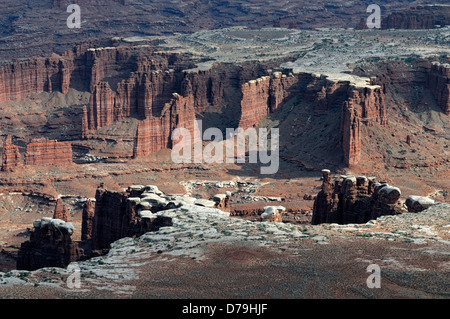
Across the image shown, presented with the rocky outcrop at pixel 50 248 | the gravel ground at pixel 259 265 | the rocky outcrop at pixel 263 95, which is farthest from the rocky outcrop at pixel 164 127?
the gravel ground at pixel 259 265

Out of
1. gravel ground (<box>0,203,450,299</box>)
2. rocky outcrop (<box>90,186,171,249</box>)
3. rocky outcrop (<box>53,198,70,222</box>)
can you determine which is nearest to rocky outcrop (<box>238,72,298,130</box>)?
rocky outcrop (<box>53,198,70,222</box>)

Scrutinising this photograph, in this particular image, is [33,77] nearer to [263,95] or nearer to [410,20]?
[263,95]

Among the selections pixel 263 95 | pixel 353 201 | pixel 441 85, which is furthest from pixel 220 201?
pixel 441 85

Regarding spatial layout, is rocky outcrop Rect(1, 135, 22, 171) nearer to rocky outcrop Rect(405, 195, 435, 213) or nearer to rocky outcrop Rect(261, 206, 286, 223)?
rocky outcrop Rect(261, 206, 286, 223)

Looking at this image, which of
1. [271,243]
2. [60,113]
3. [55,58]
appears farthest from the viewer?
[55,58]

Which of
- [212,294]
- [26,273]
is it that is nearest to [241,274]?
[212,294]
